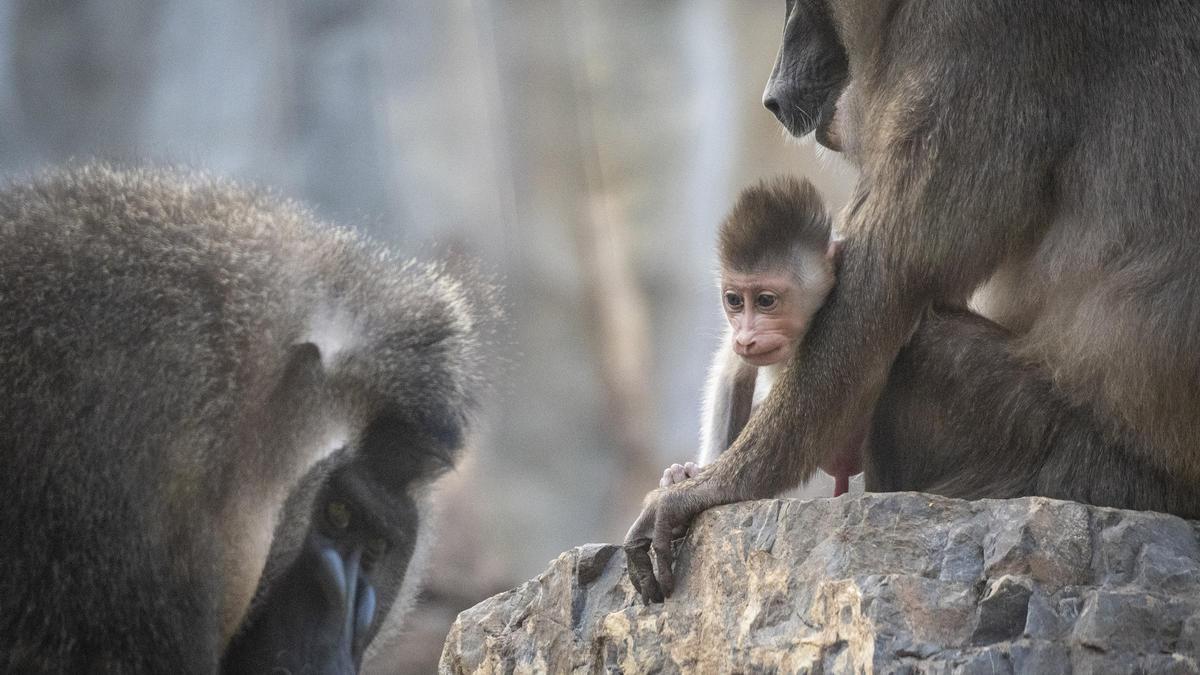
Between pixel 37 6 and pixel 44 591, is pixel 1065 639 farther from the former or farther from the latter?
pixel 37 6

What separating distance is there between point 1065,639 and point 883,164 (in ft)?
3.20

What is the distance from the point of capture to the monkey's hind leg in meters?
2.70

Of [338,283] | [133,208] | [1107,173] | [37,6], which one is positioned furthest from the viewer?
[37,6]

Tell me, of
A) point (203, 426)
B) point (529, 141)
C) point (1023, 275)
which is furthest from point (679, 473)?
point (529, 141)

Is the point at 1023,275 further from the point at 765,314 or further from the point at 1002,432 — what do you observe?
the point at 765,314

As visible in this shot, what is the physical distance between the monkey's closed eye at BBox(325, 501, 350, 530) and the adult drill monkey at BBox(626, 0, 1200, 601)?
1.58 metres

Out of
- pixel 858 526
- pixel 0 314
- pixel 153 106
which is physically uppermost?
pixel 153 106

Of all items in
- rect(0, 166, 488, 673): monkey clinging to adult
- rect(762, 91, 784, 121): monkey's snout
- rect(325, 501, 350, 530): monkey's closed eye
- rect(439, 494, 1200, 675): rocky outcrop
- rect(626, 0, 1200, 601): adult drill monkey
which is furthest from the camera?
rect(325, 501, 350, 530): monkey's closed eye

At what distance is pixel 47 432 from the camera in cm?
362

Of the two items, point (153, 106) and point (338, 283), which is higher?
point (153, 106)

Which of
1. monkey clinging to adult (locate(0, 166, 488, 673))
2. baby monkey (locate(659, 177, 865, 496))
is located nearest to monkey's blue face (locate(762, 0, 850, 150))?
baby monkey (locate(659, 177, 865, 496))

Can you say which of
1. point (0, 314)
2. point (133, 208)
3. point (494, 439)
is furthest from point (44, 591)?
point (494, 439)

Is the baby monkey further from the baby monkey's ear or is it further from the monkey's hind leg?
the monkey's hind leg

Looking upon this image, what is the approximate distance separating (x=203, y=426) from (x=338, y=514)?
551mm
